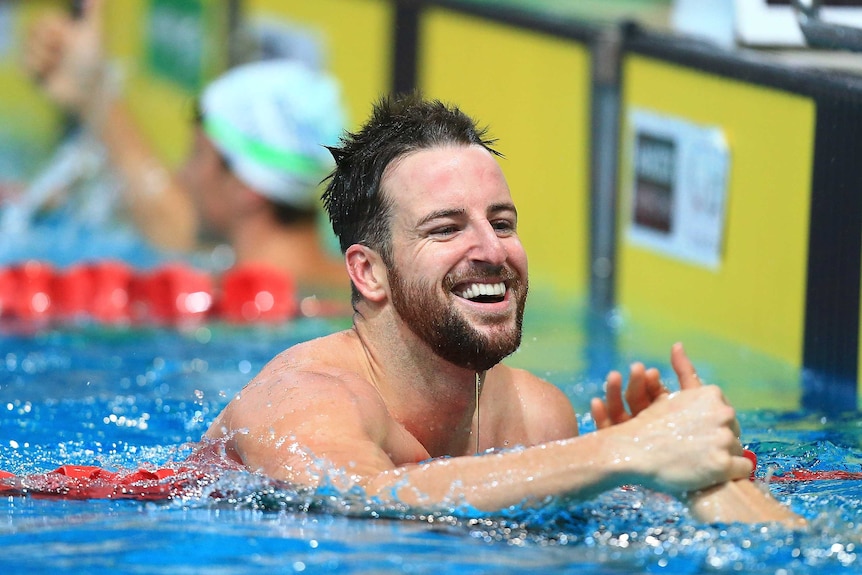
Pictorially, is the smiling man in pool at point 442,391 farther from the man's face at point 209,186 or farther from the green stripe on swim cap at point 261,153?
the man's face at point 209,186

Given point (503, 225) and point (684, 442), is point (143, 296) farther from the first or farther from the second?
point (684, 442)

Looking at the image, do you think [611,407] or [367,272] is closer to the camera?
[611,407]

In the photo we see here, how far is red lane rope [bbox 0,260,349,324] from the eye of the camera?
5.82m

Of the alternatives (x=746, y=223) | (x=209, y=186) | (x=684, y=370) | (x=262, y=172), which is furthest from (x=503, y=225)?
(x=209, y=186)

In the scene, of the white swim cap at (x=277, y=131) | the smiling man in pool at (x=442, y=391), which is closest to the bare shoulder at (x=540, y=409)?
the smiling man in pool at (x=442, y=391)

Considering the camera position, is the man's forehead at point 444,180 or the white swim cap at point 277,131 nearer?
the man's forehead at point 444,180

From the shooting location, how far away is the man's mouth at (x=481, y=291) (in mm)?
2783

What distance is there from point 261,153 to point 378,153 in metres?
3.65

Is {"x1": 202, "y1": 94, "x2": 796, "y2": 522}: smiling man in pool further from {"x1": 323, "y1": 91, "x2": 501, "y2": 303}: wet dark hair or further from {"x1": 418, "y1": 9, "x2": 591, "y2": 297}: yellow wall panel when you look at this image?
{"x1": 418, "y1": 9, "x2": 591, "y2": 297}: yellow wall panel

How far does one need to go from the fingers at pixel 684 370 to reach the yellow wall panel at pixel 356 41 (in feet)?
15.0

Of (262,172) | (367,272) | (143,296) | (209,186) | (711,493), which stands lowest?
(143,296)

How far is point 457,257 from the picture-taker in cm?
278

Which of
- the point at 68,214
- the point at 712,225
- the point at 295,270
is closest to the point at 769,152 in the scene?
the point at 712,225

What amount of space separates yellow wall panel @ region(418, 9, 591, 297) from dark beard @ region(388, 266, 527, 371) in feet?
10.5
